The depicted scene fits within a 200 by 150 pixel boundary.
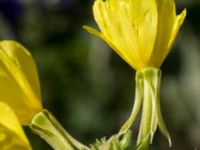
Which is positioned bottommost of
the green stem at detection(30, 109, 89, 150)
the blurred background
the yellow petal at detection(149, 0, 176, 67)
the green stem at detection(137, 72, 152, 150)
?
the blurred background

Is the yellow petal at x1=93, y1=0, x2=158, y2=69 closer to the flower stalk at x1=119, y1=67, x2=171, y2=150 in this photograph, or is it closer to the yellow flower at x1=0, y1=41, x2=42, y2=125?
the flower stalk at x1=119, y1=67, x2=171, y2=150

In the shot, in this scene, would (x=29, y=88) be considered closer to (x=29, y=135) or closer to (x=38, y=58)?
(x=29, y=135)

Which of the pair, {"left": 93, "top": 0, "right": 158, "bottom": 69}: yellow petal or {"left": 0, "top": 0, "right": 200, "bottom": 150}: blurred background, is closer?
{"left": 93, "top": 0, "right": 158, "bottom": 69}: yellow petal

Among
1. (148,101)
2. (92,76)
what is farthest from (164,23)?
(92,76)

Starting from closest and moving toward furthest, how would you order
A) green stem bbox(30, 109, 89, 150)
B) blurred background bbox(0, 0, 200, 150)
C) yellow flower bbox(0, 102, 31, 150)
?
yellow flower bbox(0, 102, 31, 150), green stem bbox(30, 109, 89, 150), blurred background bbox(0, 0, 200, 150)

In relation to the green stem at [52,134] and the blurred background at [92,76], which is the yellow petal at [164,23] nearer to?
the green stem at [52,134]

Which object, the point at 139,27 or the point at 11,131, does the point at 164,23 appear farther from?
the point at 11,131

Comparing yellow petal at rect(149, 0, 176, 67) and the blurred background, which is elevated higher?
yellow petal at rect(149, 0, 176, 67)

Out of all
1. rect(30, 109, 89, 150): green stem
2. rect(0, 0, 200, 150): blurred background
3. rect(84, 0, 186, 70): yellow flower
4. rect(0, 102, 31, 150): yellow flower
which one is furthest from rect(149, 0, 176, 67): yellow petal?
rect(0, 0, 200, 150): blurred background
